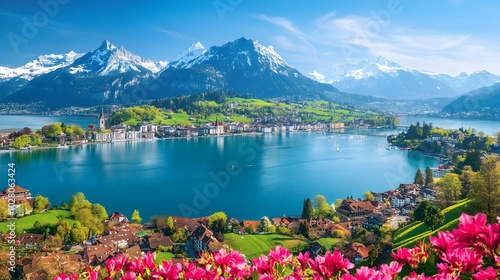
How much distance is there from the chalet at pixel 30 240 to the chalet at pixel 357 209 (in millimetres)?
12345

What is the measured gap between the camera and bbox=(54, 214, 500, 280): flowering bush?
0.98 m

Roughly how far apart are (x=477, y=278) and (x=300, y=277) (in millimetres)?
453

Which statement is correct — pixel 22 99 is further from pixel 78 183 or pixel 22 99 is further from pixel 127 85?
pixel 78 183

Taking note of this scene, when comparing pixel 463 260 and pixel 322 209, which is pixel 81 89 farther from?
pixel 463 260

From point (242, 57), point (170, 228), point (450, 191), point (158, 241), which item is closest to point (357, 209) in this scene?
point (450, 191)

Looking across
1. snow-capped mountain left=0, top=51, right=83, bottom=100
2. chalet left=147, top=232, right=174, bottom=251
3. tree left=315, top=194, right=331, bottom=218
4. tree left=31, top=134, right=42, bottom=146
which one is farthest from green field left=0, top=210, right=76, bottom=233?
snow-capped mountain left=0, top=51, right=83, bottom=100

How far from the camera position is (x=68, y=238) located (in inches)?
514

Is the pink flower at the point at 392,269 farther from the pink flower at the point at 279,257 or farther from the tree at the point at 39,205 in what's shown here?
the tree at the point at 39,205

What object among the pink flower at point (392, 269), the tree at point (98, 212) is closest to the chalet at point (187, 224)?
the tree at point (98, 212)

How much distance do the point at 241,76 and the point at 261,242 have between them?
12874cm

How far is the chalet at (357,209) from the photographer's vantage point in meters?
17.2

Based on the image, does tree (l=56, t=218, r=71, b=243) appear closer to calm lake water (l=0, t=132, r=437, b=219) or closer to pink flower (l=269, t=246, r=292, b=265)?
calm lake water (l=0, t=132, r=437, b=219)

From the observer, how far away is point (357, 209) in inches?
688

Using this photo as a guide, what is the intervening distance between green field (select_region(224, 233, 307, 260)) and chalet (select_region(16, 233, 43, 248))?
243 inches
